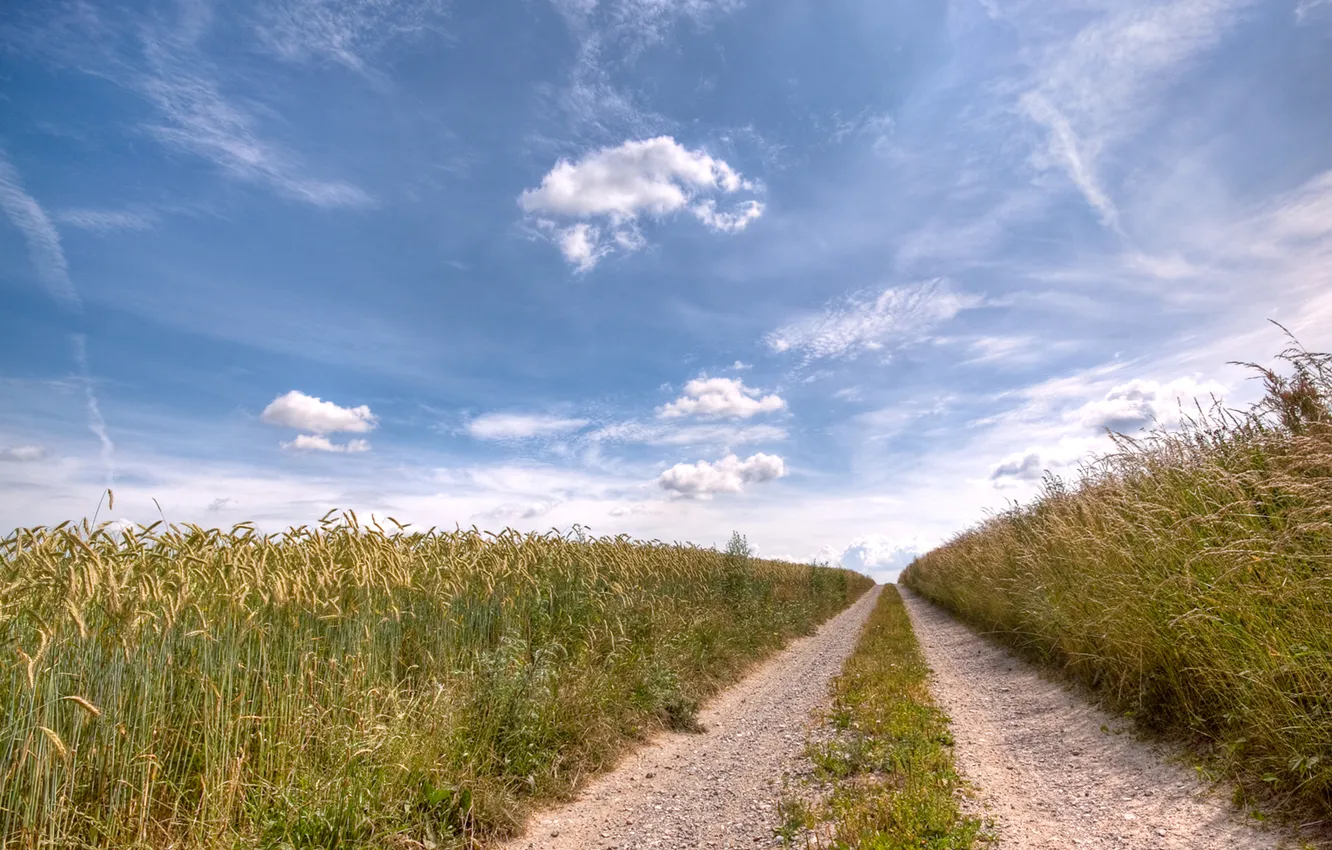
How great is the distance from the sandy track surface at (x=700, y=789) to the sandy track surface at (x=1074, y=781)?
5.19 feet

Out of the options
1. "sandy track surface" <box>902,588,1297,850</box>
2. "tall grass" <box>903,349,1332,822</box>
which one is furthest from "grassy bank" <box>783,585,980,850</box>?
"tall grass" <box>903,349,1332,822</box>

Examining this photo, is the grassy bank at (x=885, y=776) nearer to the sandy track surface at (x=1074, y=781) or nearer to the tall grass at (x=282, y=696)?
the sandy track surface at (x=1074, y=781)

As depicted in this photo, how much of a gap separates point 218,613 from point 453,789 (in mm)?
1961

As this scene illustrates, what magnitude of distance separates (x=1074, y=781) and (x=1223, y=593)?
1.86 meters

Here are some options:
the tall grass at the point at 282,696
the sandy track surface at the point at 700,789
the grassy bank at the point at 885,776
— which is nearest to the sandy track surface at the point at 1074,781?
the grassy bank at the point at 885,776

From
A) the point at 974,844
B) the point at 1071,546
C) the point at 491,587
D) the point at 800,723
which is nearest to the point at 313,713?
the point at 491,587

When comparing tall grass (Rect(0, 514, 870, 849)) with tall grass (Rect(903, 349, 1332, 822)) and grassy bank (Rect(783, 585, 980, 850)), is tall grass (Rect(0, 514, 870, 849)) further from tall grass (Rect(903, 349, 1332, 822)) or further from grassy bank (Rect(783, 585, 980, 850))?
tall grass (Rect(903, 349, 1332, 822))

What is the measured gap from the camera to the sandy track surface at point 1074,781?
13.2ft

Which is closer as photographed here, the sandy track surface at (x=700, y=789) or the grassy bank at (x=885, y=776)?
the grassy bank at (x=885, y=776)

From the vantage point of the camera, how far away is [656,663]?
26.3 feet

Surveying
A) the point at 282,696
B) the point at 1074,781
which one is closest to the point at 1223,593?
the point at 1074,781

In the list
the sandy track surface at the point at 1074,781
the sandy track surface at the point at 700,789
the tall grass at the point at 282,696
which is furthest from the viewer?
the sandy track surface at the point at 700,789

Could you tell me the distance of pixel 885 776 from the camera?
5.16 meters

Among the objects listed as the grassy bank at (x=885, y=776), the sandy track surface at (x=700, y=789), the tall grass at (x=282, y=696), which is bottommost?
the sandy track surface at (x=700, y=789)
